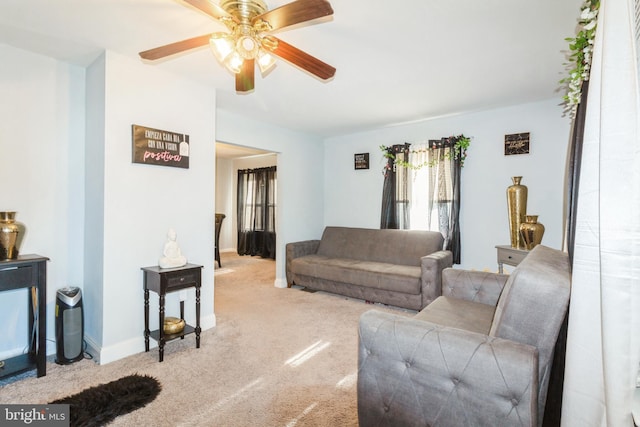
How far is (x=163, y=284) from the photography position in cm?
237

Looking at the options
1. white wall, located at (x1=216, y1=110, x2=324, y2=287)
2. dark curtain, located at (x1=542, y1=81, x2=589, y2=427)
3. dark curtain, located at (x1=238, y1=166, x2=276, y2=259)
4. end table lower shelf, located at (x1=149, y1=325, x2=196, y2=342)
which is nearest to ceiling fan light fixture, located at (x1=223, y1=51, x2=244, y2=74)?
dark curtain, located at (x1=542, y1=81, x2=589, y2=427)

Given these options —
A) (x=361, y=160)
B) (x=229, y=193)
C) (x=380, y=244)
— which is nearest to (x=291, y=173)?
(x=361, y=160)

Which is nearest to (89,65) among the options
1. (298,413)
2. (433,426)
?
(298,413)

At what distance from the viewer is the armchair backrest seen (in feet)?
4.01

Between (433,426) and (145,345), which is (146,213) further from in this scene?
(433,426)

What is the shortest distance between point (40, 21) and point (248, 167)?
19.3 feet

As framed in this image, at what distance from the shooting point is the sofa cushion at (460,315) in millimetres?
1873

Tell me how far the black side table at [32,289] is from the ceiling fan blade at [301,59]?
2.12 m

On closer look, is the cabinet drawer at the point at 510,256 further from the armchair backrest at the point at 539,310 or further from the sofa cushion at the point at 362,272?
the armchair backrest at the point at 539,310

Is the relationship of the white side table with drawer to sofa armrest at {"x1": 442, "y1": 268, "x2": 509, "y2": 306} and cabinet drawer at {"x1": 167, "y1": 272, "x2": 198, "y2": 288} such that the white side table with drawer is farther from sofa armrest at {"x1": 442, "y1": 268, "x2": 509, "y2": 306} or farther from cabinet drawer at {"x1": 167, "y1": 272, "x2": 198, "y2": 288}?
cabinet drawer at {"x1": 167, "y1": 272, "x2": 198, "y2": 288}

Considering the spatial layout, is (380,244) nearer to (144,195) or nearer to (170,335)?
(170,335)

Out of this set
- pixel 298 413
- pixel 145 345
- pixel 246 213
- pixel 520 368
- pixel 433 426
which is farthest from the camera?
pixel 246 213

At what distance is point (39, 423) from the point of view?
5.40ft
